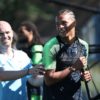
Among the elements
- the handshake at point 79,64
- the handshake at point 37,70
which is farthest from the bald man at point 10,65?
the handshake at point 79,64

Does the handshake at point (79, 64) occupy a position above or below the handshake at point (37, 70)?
above

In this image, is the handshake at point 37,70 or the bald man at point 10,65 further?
the bald man at point 10,65

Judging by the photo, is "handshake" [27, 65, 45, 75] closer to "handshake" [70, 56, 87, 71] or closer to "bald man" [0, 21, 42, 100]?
"bald man" [0, 21, 42, 100]

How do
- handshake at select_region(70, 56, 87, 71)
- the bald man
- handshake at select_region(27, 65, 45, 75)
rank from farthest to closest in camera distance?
the bald man < handshake at select_region(27, 65, 45, 75) < handshake at select_region(70, 56, 87, 71)

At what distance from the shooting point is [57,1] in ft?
34.0

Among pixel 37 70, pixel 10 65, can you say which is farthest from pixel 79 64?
pixel 10 65

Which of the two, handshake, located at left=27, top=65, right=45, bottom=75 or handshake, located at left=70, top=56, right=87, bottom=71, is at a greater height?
handshake, located at left=70, top=56, right=87, bottom=71

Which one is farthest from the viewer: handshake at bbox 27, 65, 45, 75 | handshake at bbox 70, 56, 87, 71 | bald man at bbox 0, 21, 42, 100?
bald man at bbox 0, 21, 42, 100

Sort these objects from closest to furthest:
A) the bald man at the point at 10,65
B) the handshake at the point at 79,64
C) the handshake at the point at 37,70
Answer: the handshake at the point at 79,64 < the handshake at the point at 37,70 < the bald man at the point at 10,65

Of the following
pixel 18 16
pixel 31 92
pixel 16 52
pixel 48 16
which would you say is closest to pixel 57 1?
pixel 31 92

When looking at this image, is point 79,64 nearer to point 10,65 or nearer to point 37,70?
point 37,70

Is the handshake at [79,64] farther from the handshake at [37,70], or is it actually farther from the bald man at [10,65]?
the bald man at [10,65]

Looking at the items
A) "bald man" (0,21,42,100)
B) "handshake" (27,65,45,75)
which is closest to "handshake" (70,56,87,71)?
"handshake" (27,65,45,75)

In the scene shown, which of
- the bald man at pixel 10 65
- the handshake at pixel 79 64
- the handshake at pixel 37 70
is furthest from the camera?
the bald man at pixel 10 65
